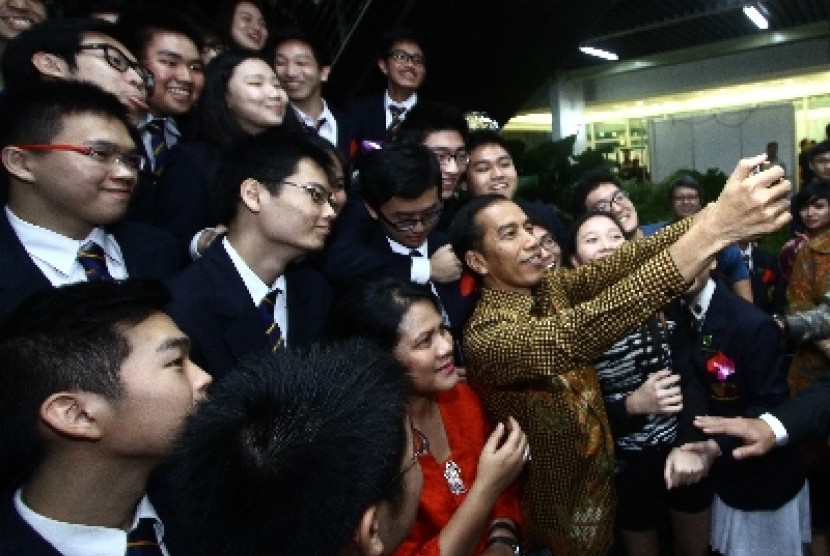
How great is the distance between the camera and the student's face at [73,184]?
5.17 ft

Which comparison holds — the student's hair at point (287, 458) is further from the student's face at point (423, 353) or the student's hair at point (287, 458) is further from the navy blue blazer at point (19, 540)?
the student's face at point (423, 353)

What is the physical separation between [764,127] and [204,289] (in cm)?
1171

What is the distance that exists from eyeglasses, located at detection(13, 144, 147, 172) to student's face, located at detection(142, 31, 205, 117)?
34.3 inches

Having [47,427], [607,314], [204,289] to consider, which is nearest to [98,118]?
[204,289]

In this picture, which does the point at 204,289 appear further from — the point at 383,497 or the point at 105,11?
the point at 105,11

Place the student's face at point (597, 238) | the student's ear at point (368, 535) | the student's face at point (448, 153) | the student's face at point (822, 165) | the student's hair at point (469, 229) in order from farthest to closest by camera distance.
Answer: the student's face at point (822, 165), the student's face at point (448, 153), the student's face at point (597, 238), the student's hair at point (469, 229), the student's ear at point (368, 535)

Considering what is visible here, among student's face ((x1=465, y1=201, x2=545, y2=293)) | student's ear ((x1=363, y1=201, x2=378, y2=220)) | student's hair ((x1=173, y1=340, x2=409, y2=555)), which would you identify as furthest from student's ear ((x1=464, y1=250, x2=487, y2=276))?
student's hair ((x1=173, y1=340, x2=409, y2=555))

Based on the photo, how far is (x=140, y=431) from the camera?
1101 millimetres

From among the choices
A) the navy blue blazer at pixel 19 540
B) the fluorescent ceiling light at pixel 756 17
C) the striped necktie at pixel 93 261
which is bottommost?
the navy blue blazer at pixel 19 540

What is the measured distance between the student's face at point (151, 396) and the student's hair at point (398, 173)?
113cm

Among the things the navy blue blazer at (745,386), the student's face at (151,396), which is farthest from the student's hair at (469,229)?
the student's face at (151,396)

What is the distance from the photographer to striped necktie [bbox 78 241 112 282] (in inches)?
63.4

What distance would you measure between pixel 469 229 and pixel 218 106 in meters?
1.14

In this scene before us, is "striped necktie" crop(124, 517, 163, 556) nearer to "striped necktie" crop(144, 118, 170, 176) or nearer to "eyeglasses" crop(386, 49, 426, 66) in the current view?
"striped necktie" crop(144, 118, 170, 176)
